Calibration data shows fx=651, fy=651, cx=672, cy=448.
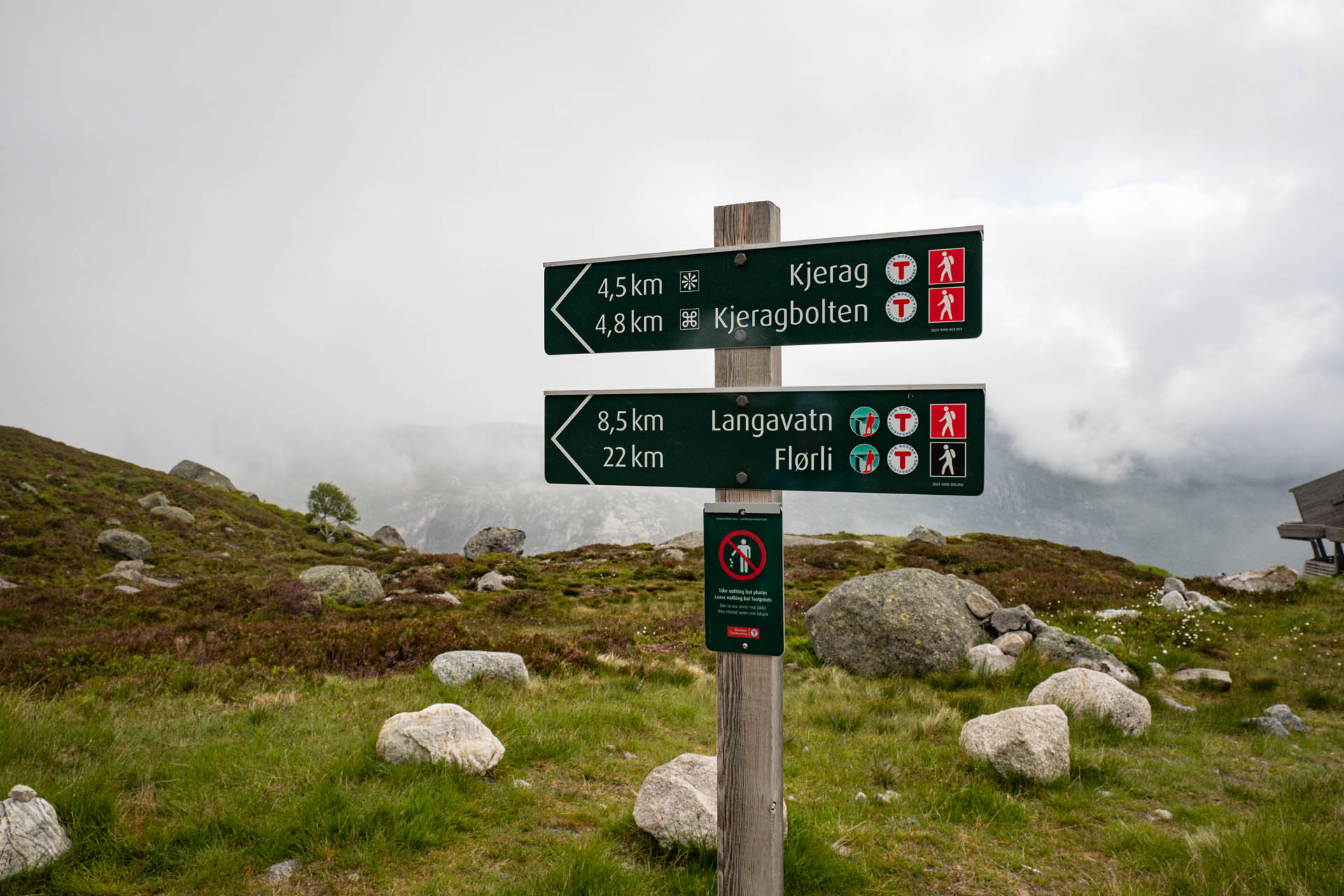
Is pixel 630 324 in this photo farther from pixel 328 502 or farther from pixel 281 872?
pixel 328 502

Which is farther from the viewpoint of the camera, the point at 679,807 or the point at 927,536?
the point at 927,536

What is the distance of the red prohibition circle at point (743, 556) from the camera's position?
3.15m

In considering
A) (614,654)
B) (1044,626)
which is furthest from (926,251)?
(1044,626)

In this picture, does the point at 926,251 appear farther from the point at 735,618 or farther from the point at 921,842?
the point at 921,842

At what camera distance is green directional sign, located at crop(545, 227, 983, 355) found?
297 centimetres

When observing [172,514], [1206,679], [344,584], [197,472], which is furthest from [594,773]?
[197,472]

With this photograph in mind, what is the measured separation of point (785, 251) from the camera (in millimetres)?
3219

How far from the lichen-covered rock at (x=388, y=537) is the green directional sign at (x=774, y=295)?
Answer: 73371 millimetres

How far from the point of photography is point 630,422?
11.4 feet

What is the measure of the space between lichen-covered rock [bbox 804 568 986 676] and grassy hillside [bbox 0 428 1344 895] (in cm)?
82

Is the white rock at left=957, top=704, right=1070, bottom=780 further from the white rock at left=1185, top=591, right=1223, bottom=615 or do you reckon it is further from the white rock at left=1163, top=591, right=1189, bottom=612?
the white rock at left=1185, top=591, right=1223, bottom=615

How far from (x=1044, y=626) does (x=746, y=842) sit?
12643 mm

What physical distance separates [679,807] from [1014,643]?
10417mm

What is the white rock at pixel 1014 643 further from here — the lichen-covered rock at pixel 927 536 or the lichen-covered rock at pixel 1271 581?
the lichen-covered rock at pixel 927 536
